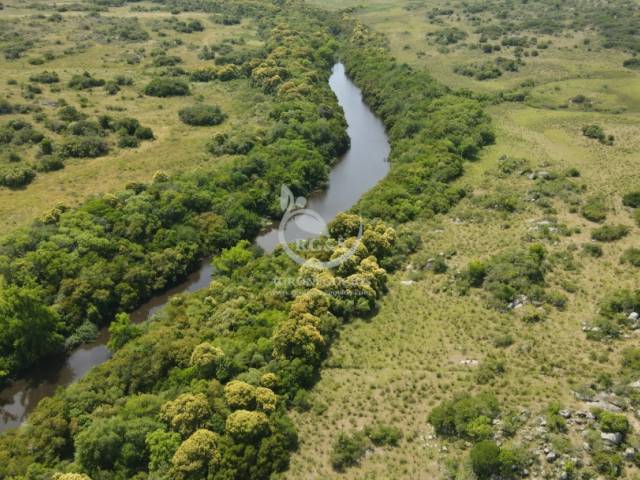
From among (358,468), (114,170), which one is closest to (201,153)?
(114,170)

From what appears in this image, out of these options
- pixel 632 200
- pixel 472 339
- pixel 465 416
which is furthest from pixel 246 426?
pixel 632 200

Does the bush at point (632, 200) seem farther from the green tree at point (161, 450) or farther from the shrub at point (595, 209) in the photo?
the green tree at point (161, 450)

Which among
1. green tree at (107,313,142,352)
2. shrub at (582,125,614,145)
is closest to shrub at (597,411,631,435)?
green tree at (107,313,142,352)

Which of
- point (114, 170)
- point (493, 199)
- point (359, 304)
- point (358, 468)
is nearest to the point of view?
point (358, 468)

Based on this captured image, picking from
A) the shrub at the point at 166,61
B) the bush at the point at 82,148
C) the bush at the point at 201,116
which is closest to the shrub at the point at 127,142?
the bush at the point at 82,148

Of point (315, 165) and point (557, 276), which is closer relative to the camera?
point (557, 276)

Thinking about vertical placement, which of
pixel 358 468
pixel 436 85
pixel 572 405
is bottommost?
pixel 358 468

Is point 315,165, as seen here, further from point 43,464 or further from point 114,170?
point 43,464
